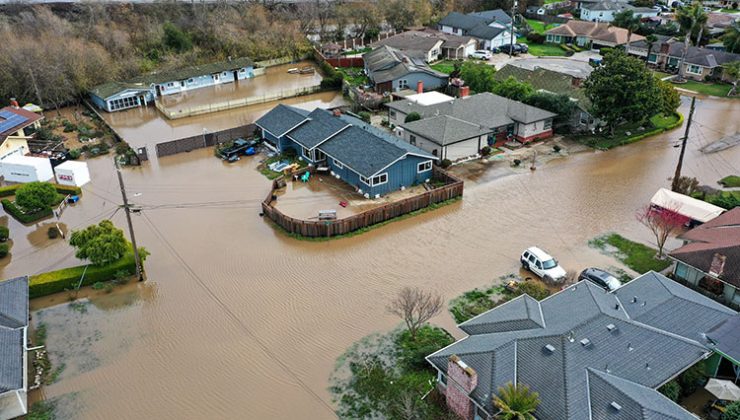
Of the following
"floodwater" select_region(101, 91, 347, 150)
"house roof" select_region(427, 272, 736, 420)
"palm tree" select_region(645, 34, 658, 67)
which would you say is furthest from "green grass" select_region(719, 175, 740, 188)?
"floodwater" select_region(101, 91, 347, 150)

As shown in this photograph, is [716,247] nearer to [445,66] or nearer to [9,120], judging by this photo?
[445,66]

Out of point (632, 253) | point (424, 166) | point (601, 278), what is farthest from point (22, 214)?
point (632, 253)

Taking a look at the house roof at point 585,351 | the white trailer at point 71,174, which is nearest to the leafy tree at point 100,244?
the white trailer at point 71,174

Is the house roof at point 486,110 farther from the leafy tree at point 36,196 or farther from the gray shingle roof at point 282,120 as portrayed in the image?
the leafy tree at point 36,196

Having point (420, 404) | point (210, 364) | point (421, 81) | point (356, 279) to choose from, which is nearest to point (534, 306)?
point (420, 404)

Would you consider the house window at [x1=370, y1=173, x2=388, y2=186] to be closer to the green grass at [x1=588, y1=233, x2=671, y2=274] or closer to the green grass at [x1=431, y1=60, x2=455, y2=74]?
the green grass at [x1=588, y1=233, x2=671, y2=274]
